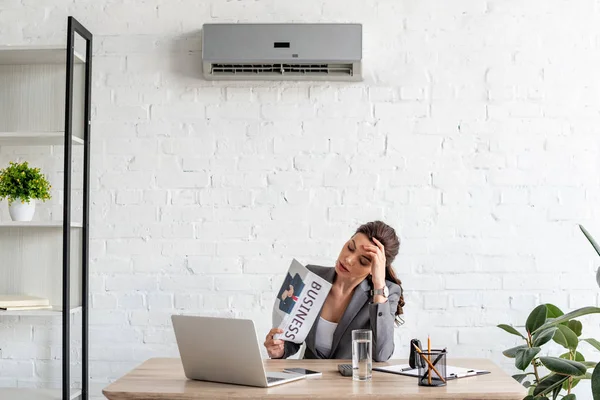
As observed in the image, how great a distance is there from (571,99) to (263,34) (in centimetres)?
136

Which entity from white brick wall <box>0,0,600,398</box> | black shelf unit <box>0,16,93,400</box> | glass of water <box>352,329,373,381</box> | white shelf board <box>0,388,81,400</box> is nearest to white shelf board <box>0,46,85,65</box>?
black shelf unit <box>0,16,93,400</box>

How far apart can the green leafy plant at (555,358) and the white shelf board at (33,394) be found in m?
1.77

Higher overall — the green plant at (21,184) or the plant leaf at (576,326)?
the green plant at (21,184)

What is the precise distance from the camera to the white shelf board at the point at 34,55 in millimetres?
3154

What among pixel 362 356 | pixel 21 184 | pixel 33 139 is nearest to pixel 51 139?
pixel 33 139

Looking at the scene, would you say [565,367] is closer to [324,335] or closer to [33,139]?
[324,335]

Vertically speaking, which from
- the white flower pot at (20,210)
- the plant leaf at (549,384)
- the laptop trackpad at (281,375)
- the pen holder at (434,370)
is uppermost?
the white flower pot at (20,210)

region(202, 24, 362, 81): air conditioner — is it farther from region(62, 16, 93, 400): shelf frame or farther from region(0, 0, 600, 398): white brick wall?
region(62, 16, 93, 400): shelf frame

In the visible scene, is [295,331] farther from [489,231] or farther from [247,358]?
[489,231]

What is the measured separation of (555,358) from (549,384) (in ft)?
0.64

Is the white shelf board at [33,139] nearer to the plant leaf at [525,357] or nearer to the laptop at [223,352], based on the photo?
the laptop at [223,352]

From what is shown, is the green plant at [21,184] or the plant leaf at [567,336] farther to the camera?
the green plant at [21,184]

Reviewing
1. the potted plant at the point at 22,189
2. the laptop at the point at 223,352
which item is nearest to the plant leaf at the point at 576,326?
the laptop at the point at 223,352

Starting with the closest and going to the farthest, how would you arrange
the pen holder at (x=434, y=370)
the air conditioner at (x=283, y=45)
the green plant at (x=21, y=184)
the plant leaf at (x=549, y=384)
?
the pen holder at (x=434, y=370) < the plant leaf at (x=549, y=384) < the green plant at (x=21, y=184) < the air conditioner at (x=283, y=45)
